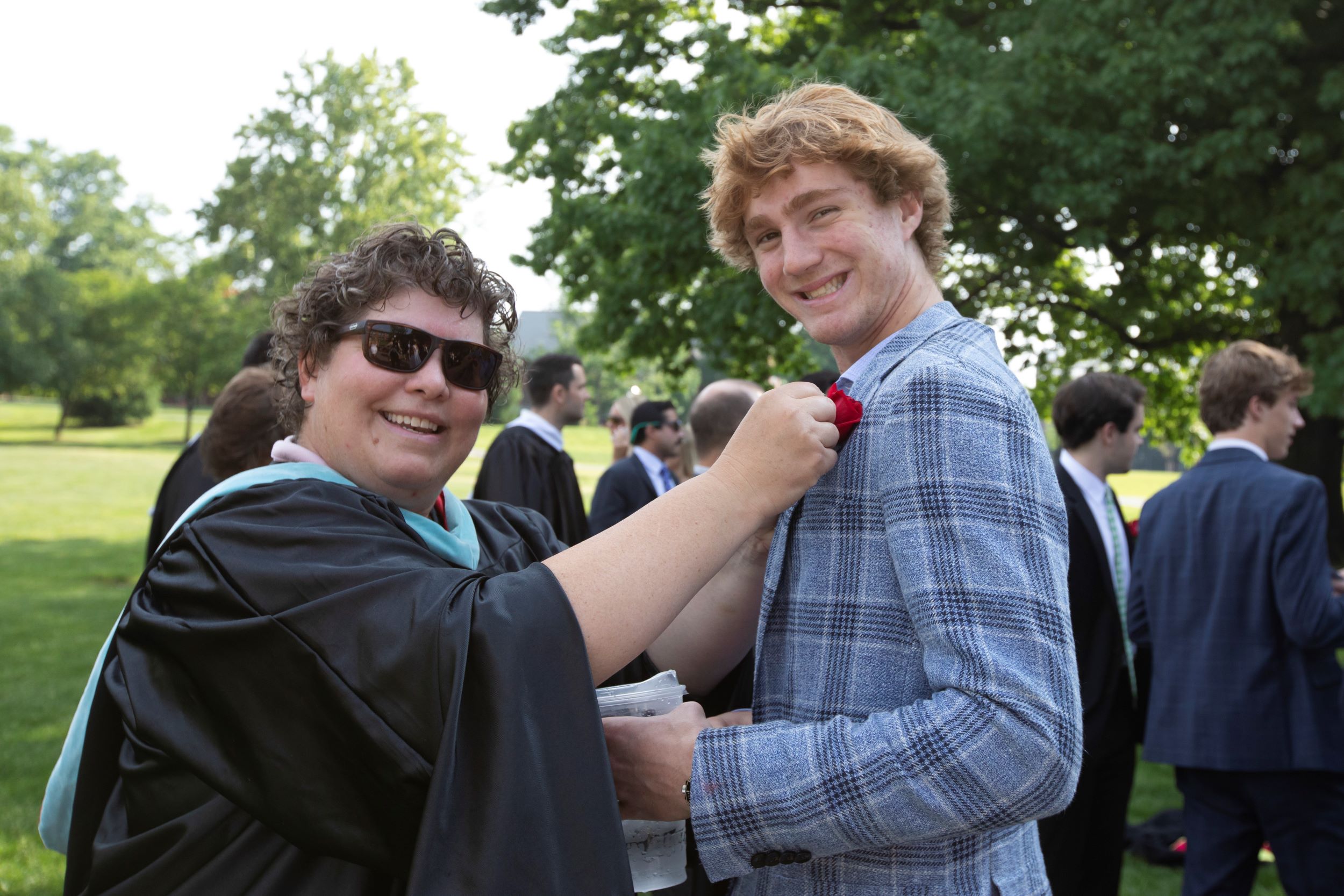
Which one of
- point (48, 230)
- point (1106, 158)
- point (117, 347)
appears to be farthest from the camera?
point (48, 230)

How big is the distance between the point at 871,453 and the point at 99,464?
39026 millimetres

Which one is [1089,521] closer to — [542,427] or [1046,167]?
[542,427]

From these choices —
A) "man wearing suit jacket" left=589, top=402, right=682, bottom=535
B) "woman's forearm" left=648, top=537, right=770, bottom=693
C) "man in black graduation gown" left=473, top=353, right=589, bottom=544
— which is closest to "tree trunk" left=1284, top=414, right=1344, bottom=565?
"man wearing suit jacket" left=589, top=402, right=682, bottom=535

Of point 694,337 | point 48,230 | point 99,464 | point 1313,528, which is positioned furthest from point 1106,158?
point 48,230

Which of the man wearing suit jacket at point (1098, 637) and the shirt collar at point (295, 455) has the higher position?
the shirt collar at point (295, 455)

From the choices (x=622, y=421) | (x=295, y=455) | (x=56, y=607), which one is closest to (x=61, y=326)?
(x=56, y=607)

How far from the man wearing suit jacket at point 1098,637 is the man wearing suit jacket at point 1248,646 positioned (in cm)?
20

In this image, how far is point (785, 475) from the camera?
58.7 inches

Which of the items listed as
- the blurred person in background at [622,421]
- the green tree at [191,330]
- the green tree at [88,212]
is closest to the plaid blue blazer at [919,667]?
the blurred person in background at [622,421]

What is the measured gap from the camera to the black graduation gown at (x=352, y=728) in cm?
129

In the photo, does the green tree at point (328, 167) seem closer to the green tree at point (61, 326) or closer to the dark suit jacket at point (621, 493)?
the green tree at point (61, 326)

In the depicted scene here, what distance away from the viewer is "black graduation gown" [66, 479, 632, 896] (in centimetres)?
129

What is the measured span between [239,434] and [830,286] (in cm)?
271

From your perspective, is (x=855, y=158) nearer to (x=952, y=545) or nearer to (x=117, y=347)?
(x=952, y=545)
